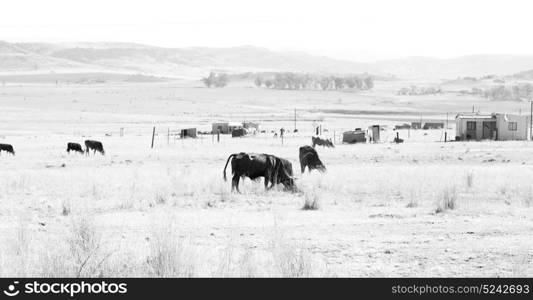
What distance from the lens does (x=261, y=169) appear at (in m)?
18.3

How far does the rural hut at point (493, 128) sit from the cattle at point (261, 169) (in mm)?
33475

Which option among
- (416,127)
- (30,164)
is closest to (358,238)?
(30,164)

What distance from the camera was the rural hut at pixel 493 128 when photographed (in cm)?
5025

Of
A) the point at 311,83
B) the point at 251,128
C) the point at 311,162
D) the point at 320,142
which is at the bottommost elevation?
the point at 311,83

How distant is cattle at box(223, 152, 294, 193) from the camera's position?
59.5 ft

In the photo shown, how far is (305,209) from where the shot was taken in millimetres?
15398

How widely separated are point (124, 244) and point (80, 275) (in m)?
2.63

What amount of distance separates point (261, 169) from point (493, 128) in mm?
35133

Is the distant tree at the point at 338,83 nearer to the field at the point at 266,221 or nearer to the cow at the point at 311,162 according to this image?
the field at the point at 266,221

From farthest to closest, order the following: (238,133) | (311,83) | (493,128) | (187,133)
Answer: (311,83) < (238,133) < (187,133) < (493,128)

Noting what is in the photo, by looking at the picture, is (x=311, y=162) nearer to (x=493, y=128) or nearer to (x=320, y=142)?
(x=320, y=142)

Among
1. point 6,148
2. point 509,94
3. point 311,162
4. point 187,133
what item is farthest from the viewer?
point 509,94

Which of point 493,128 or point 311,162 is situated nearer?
A: point 311,162

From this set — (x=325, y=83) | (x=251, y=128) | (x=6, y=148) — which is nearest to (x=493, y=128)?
(x=251, y=128)
